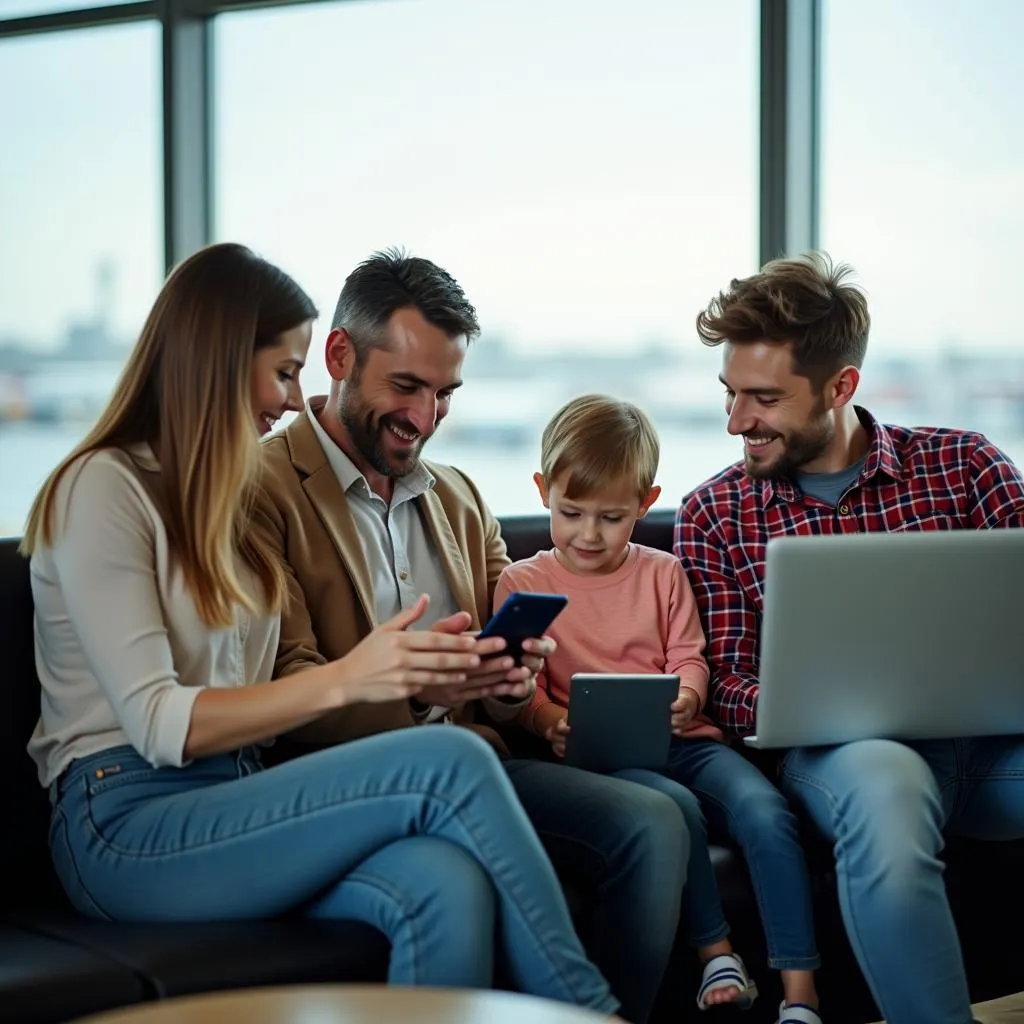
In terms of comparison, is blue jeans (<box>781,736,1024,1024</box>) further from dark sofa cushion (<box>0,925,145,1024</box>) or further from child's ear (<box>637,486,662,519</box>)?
dark sofa cushion (<box>0,925,145,1024</box>)

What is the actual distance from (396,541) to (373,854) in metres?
0.72

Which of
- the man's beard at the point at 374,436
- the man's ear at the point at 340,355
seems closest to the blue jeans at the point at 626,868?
the man's beard at the point at 374,436

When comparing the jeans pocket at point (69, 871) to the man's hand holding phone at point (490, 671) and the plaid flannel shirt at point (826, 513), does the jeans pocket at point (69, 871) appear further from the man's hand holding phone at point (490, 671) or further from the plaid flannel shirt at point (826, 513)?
the plaid flannel shirt at point (826, 513)

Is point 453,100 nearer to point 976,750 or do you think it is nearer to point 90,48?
point 90,48

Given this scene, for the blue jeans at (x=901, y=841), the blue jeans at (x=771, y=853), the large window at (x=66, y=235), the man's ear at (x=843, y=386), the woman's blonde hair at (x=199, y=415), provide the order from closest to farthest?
the woman's blonde hair at (x=199, y=415) → the blue jeans at (x=901, y=841) → the blue jeans at (x=771, y=853) → the man's ear at (x=843, y=386) → the large window at (x=66, y=235)

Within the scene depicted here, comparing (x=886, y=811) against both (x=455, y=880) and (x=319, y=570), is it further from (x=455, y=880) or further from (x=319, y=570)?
(x=319, y=570)

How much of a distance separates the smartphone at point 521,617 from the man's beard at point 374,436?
1.67ft

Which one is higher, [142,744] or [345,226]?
[345,226]

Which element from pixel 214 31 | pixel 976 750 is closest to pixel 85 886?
pixel 976 750

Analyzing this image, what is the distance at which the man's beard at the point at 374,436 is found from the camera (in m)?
2.42

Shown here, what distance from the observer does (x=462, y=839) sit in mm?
1781

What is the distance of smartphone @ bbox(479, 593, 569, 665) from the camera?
1.90 meters

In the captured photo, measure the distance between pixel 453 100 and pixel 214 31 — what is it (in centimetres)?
78

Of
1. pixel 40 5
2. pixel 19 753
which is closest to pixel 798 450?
pixel 19 753
